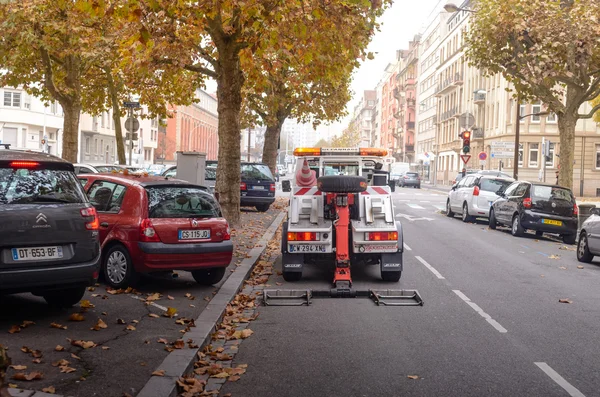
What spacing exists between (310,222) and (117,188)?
2934 millimetres

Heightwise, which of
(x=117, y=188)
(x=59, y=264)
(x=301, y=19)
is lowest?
(x=59, y=264)

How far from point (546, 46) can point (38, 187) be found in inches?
835

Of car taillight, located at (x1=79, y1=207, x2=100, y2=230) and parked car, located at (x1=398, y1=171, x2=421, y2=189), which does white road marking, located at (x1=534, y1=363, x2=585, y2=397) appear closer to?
car taillight, located at (x1=79, y1=207, x2=100, y2=230)

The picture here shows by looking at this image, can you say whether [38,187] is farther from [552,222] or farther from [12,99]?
[12,99]

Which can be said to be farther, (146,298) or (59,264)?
(146,298)

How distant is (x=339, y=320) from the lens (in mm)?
8898

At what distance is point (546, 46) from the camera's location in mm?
25266

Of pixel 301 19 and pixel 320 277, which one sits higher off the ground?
pixel 301 19

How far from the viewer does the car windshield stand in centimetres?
2839

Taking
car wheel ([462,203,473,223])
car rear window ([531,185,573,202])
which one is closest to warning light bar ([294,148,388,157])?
car rear window ([531,185,573,202])

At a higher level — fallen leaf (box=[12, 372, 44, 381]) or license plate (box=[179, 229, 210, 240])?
license plate (box=[179, 229, 210, 240])

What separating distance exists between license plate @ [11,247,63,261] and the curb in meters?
1.59

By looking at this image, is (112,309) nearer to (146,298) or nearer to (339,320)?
(146,298)

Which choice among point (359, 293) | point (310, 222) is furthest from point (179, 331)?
point (310, 222)
